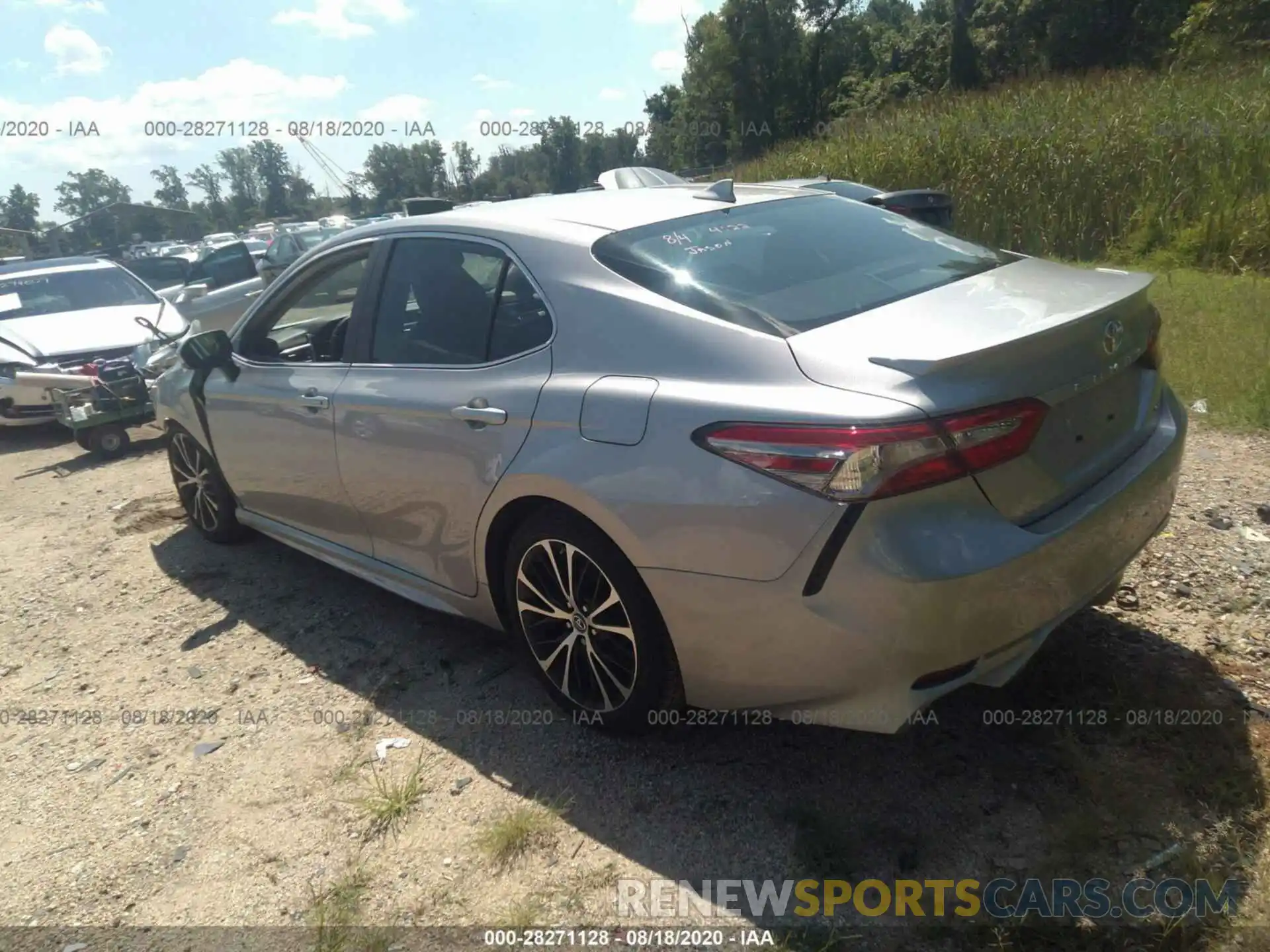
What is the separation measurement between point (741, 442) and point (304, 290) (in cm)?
275

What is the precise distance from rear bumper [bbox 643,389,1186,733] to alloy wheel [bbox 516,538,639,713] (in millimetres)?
253

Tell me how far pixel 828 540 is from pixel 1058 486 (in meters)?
0.73

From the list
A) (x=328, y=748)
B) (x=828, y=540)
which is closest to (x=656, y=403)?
(x=828, y=540)

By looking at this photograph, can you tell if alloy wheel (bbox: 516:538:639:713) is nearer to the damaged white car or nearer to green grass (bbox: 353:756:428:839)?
green grass (bbox: 353:756:428:839)

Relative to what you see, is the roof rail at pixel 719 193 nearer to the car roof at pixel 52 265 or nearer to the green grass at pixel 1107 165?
the green grass at pixel 1107 165

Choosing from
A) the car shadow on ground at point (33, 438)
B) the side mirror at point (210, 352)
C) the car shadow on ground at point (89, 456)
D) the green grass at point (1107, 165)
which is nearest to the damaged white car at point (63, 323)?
the car shadow on ground at point (33, 438)

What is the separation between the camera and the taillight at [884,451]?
2.25 meters

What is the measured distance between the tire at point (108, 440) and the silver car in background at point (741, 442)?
4.96 m

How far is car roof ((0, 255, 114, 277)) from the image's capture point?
34.0 ft

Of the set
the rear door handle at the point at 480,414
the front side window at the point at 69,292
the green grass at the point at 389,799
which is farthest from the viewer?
the front side window at the point at 69,292

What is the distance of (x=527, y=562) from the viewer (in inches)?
122

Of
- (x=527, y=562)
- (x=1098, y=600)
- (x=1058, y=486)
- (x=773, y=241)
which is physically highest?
(x=773, y=241)

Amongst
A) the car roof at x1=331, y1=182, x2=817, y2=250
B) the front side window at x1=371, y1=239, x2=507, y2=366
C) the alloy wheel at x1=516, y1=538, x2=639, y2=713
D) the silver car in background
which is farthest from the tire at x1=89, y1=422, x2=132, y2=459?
the alloy wheel at x1=516, y1=538, x2=639, y2=713

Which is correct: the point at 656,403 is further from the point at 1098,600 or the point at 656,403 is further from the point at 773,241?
the point at 1098,600
